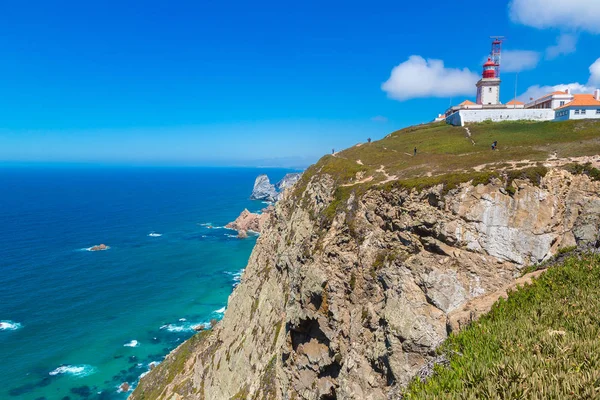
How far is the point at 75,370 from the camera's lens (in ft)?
201

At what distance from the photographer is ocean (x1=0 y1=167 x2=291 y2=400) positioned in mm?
61062

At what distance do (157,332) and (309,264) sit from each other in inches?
2135

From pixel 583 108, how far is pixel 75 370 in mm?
95529

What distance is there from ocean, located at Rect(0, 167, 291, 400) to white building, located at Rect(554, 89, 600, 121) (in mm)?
79917

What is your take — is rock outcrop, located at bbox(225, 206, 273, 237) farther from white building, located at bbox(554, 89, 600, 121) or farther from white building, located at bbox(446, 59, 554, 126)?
white building, located at bbox(554, 89, 600, 121)

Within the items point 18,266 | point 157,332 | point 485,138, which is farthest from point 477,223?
point 18,266

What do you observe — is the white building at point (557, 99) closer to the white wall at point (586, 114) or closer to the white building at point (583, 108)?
the white building at point (583, 108)

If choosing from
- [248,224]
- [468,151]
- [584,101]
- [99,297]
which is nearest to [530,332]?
[468,151]

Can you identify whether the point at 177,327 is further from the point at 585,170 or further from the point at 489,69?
the point at 489,69

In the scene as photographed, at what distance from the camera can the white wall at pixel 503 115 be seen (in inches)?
2375

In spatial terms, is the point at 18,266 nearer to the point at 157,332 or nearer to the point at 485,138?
the point at 157,332

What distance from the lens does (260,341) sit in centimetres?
4391

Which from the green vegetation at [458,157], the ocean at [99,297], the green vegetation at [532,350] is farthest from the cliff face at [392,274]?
the ocean at [99,297]

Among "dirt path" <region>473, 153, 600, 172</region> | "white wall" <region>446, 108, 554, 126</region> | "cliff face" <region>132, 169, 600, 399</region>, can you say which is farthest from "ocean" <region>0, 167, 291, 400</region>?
"white wall" <region>446, 108, 554, 126</region>
